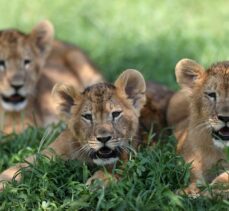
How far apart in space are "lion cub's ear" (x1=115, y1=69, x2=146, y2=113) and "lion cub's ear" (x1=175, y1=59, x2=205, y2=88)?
0.30 m

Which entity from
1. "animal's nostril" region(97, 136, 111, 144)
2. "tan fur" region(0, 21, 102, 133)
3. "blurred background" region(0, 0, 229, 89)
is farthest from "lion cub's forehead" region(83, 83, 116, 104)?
"blurred background" region(0, 0, 229, 89)

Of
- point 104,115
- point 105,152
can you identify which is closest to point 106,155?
point 105,152

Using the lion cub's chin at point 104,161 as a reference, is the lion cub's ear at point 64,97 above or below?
above

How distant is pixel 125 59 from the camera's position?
1096 cm

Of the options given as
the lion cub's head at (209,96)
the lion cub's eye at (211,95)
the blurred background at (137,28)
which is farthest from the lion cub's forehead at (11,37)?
the lion cub's eye at (211,95)

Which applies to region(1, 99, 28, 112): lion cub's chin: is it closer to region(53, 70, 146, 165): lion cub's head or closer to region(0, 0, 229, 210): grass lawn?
region(0, 0, 229, 210): grass lawn

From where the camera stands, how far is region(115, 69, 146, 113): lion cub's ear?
7133 millimetres

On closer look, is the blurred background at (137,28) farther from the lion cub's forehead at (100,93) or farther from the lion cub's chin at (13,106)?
the lion cub's forehead at (100,93)

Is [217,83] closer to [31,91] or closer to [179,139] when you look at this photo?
[179,139]

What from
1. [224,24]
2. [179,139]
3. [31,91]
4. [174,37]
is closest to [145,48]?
[174,37]

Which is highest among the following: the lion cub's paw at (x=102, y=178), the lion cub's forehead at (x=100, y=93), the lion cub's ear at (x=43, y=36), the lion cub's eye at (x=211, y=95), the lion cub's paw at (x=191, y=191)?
the lion cub's eye at (x=211, y=95)

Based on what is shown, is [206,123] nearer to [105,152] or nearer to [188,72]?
[188,72]

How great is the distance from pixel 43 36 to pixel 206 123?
3322 millimetres

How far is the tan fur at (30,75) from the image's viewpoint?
890 cm
